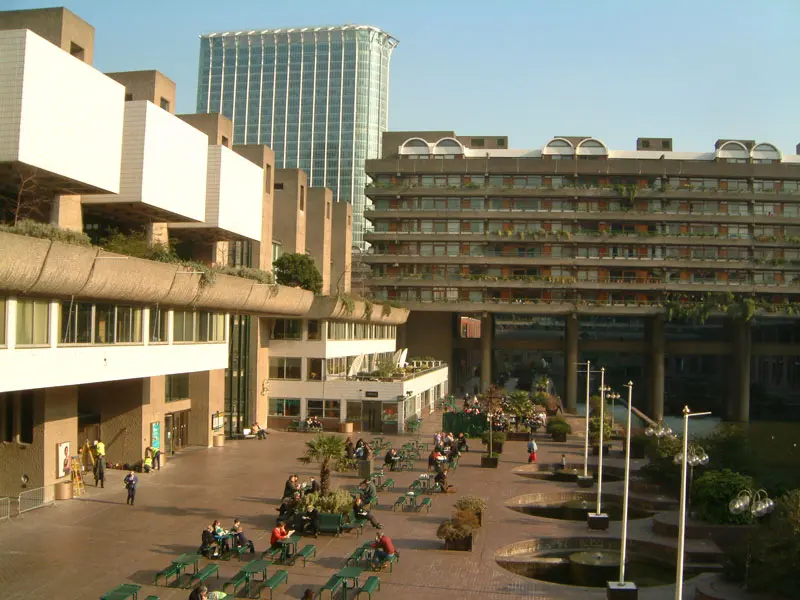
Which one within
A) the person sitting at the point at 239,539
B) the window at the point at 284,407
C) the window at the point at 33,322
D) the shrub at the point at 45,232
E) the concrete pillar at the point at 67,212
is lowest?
the person sitting at the point at 239,539

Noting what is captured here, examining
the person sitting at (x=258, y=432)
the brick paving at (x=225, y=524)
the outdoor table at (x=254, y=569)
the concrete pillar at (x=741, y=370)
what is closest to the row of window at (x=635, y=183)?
the concrete pillar at (x=741, y=370)

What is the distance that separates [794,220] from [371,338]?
140ft

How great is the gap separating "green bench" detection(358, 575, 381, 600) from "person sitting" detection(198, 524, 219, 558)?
441cm

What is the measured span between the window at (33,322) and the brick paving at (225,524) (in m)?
5.36

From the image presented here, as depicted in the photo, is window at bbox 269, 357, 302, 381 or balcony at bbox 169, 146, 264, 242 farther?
window at bbox 269, 357, 302, 381

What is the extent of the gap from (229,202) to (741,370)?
59950mm

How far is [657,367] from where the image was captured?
8231 cm

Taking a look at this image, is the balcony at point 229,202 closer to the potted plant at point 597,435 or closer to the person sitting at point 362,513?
the person sitting at point 362,513

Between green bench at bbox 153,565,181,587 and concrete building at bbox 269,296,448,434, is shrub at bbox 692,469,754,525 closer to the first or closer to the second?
green bench at bbox 153,565,181,587

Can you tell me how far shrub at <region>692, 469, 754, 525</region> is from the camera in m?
27.0

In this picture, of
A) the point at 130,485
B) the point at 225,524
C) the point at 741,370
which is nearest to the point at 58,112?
the point at 130,485

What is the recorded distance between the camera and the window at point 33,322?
24828 mm

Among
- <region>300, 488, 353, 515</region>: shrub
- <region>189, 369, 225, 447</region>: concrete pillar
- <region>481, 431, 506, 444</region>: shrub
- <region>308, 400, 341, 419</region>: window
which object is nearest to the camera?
<region>300, 488, 353, 515</region>: shrub

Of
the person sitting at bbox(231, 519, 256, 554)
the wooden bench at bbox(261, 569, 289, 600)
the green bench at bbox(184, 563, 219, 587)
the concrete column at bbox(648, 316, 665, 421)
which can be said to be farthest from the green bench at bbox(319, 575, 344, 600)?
the concrete column at bbox(648, 316, 665, 421)
